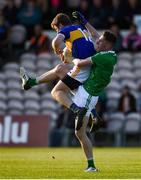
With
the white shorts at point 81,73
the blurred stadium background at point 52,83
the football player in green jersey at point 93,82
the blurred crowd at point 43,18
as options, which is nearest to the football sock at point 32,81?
the white shorts at point 81,73

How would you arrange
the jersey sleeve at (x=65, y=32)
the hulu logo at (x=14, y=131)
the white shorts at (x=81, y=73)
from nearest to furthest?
the jersey sleeve at (x=65, y=32), the white shorts at (x=81, y=73), the hulu logo at (x=14, y=131)

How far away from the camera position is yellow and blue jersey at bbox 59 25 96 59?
15578 mm

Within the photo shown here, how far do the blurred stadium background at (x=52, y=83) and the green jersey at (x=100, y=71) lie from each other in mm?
10373

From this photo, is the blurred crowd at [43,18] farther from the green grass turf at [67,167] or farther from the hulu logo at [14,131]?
the green grass turf at [67,167]

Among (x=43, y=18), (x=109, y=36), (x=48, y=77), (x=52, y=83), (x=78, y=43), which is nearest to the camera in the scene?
(x=109, y=36)

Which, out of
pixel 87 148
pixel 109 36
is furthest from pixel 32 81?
pixel 109 36

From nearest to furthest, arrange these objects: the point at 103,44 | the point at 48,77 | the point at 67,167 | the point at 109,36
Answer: the point at 109,36, the point at 103,44, the point at 67,167, the point at 48,77

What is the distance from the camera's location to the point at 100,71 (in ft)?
49.5

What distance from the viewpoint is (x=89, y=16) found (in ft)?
95.0

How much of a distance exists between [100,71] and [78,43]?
0.78 m

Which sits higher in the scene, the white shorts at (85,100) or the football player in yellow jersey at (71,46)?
the football player in yellow jersey at (71,46)

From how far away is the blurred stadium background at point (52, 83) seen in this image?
25.9 m

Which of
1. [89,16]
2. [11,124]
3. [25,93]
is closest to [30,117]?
[11,124]

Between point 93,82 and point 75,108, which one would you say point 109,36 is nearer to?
point 93,82
